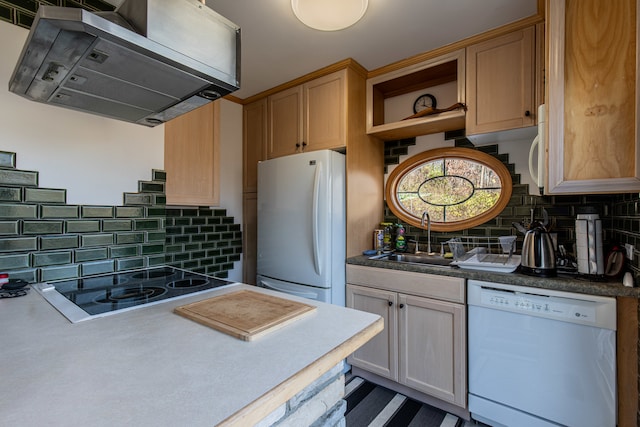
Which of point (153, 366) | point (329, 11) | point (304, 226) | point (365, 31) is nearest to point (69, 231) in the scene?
point (153, 366)

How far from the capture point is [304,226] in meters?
2.21

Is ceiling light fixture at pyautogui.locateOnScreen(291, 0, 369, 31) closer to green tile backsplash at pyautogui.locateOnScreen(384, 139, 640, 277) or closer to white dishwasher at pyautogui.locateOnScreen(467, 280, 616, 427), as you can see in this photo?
green tile backsplash at pyautogui.locateOnScreen(384, 139, 640, 277)

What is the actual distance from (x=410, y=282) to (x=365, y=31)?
1.61 m

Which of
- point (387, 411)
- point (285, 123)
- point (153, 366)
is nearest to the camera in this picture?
point (153, 366)

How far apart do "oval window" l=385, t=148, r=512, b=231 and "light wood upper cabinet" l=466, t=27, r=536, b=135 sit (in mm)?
397

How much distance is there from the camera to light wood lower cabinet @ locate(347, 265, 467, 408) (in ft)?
5.72

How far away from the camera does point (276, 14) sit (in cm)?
171

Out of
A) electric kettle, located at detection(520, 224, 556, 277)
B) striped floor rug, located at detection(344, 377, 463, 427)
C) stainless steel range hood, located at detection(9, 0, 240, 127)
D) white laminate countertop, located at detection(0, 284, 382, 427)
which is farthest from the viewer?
striped floor rug, located at detection(344, 377, 463, 427)

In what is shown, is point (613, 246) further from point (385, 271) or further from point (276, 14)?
point (276, 14)

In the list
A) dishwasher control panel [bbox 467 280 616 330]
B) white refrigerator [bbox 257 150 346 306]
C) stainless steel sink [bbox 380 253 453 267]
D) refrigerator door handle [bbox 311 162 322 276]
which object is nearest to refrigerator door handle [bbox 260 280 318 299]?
white refrigerator [bbox 257 150 346 306]

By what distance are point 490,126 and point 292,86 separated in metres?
1.56

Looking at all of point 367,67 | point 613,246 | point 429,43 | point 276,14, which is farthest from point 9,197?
point 613,246

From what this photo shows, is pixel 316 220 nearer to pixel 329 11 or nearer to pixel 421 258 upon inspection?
pixel 421 258

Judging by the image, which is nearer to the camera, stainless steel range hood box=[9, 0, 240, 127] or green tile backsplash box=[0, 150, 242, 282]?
stainless steel range hood box=[9, 0, 240, 127]
